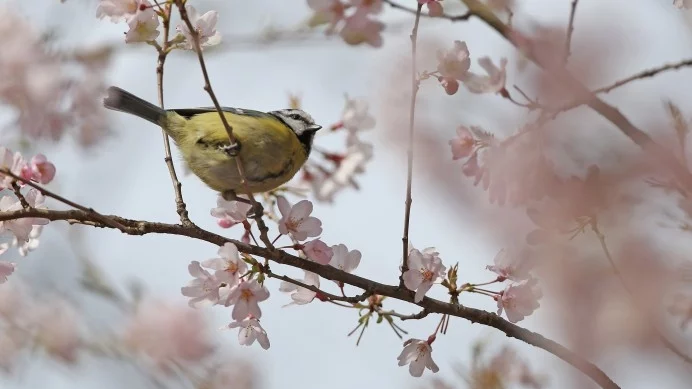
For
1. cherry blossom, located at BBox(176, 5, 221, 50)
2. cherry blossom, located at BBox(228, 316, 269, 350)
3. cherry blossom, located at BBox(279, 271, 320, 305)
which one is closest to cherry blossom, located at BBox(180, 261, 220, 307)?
cherry blossom, located at BBox(228, 316, 269, 350)

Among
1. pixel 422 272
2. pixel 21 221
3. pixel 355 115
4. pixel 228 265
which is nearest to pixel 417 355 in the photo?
pixel 422 272

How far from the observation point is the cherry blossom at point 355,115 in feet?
18.4

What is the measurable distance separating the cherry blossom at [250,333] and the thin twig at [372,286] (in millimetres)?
336

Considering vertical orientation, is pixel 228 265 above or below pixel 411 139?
below

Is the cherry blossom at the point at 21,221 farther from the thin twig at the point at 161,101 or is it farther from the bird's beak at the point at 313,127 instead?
the bird's beak at the point at 313,127

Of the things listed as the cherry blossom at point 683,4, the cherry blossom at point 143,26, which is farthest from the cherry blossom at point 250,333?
the cherry blossom at point 683,4

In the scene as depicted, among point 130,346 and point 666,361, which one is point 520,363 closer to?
point 666,361

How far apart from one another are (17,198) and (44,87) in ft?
8.79

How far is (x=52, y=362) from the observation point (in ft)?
17.6

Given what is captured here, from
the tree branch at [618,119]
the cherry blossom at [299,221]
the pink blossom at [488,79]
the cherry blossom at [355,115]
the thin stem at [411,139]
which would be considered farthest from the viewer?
the cherry blossom at [355,115]

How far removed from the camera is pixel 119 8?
11.3 ft

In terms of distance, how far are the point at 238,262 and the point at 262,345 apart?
1.43 ft

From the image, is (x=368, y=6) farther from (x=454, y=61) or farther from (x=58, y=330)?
(x=58, y=330)

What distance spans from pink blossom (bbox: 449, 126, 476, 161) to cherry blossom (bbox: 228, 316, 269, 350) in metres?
1.22
